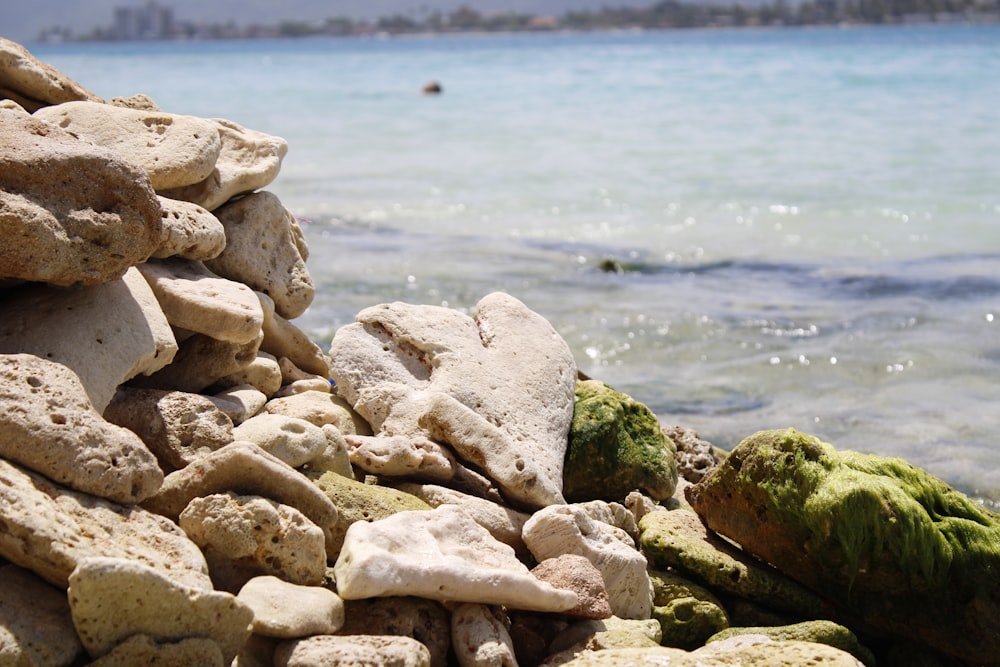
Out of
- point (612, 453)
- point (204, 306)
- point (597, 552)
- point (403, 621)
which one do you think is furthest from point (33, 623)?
point (612, 453)

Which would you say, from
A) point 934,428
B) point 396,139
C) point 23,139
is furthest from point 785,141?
point 23,139

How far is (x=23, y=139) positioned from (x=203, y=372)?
125 cm

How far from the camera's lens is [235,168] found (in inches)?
229

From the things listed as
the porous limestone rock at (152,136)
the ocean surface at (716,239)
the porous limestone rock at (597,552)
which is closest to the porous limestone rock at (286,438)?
the porous limestone rock at (597,552)

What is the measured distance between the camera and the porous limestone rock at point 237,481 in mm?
3943

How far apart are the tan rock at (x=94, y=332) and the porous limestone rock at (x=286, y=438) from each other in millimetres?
448

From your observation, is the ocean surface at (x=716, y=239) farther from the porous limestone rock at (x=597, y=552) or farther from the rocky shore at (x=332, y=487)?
the porous limestone rock at (x=597, y=552)

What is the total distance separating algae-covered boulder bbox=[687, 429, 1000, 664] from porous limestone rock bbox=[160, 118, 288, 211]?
2627 millimetres

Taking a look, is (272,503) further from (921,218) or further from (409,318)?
(921,218)

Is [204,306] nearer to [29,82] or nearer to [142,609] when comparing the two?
[29,82]

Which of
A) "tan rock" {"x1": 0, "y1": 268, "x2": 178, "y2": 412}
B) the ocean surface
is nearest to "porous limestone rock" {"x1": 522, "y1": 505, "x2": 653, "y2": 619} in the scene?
"tan rock" {"x1": 0, "y1": 268, "x2": 178, "y2": 412}

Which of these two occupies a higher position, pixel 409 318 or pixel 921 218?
pixel 409 318

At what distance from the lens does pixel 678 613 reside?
4613 mm

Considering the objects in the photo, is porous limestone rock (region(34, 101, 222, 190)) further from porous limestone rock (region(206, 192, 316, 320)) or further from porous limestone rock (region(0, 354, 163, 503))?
porous limestone rock (region(0, 354, 163, 503))
